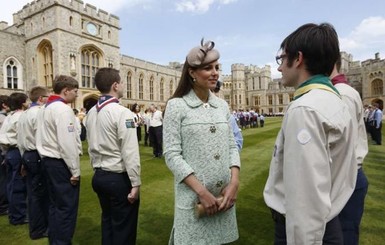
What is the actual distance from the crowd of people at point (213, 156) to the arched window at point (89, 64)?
70.6ft

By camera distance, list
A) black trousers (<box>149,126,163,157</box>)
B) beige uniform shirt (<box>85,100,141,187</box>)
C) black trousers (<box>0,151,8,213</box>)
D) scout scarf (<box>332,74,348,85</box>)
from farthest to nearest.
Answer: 1. black trousers (<box>149,126,163,157</box>)
2. black trousers (<box>0,151,8,213</box>)
3. beige uniform shirt (<box>85,100,141,187</box>)
4. scout scarf (<box>332,74,348,85</box>)

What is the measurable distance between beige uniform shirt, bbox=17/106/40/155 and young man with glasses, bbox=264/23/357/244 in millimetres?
3620

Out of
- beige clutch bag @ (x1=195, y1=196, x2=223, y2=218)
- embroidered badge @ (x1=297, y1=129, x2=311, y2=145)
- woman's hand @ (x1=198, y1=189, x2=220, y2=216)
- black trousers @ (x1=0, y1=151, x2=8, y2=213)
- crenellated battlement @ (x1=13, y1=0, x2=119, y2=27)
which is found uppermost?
crenellated battlement @ (x1=13, y1=0, x2=119, y2=27)

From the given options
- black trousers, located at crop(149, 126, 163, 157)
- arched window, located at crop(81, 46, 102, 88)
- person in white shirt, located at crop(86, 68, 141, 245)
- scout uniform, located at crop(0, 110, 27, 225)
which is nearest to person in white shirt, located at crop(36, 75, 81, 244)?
person in white shirt, located at crop(86, 68, 141, 245)

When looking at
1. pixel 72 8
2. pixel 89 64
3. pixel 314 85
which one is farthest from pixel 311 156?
pixel 89 64

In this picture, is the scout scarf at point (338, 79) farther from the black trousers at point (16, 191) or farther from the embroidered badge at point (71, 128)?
the black trousers at point (16, 191)

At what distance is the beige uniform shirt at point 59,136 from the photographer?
315cm

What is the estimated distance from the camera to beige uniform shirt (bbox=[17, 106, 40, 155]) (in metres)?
3.97

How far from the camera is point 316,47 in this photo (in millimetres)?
1358

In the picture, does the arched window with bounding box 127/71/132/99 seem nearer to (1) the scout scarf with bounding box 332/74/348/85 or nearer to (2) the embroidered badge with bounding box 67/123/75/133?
(2) the embroidered badge with bounding box 67/123/75/133

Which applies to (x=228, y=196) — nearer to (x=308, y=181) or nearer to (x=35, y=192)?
(x=308, y=181)

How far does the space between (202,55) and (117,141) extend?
1220mm

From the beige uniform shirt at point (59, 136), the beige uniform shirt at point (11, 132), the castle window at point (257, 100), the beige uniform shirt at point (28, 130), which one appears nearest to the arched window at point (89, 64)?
the beige uniform shirt at point (11, 132)

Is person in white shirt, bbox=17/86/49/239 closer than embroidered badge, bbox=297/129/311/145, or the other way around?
embroidered badge, bbox=297/129/311/145
